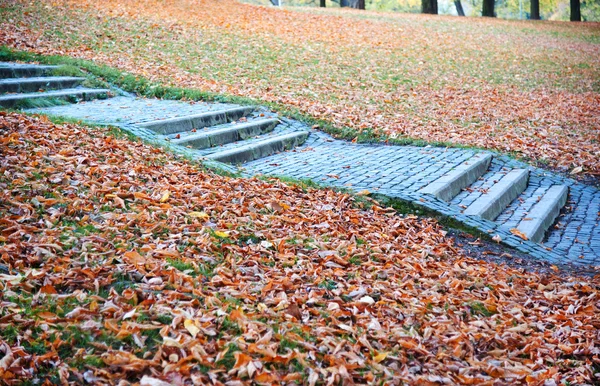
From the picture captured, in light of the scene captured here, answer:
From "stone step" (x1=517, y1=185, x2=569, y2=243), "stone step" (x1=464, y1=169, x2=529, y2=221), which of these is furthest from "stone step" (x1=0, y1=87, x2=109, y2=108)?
"stone step" (x1=517, y1=185, x2=569, y2=243)

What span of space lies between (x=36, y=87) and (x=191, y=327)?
6.87 m

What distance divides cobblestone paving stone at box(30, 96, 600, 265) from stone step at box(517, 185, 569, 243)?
0.30ft

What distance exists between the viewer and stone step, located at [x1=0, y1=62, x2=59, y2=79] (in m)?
8.79

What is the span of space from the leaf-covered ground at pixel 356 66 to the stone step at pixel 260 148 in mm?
1324

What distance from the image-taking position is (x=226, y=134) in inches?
315

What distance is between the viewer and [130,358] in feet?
9.73

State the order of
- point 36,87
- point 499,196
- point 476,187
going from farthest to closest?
point 36,87 < point 476,187 < point 499,196

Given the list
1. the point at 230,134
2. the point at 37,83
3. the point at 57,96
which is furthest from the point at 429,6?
the point at 57,96

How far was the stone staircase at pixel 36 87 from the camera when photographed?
795cm

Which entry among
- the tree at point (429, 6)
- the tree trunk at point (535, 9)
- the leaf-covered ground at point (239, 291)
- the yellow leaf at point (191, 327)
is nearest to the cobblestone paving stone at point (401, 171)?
the leaf-covered ground at point (239, 291)

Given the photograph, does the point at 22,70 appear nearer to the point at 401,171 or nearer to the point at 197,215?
the point at 197,215

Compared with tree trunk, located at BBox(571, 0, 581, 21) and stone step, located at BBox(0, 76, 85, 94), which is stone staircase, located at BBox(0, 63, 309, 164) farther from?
tree trunk, located at BBox(571, 0, 581, 21)

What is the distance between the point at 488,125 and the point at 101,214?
26.2 feet

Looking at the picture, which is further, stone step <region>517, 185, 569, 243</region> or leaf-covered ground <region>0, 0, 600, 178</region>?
leaf-covered ground <region>0, 0, 600, 178</region>
